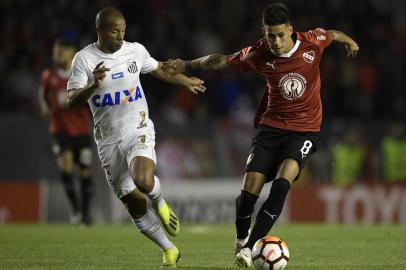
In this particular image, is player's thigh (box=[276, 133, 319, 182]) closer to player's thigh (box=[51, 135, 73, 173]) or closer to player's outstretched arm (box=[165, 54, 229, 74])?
player's outstretched arm (box=[165, 54, 229, 74])

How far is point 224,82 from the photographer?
1917 centimetres

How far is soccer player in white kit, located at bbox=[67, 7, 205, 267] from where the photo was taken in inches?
334

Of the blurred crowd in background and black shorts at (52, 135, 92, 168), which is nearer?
black shorts at (52, 135, 92, 168)

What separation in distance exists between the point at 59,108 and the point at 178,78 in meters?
5.87

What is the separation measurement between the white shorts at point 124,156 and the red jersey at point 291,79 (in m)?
1.08

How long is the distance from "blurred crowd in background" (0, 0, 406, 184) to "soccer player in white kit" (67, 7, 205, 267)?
8.99 metres

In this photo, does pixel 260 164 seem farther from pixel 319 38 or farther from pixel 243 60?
pixel 319 38

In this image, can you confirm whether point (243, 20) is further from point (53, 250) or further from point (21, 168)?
point (53, 250)

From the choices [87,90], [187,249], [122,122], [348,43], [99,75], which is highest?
[348,43]

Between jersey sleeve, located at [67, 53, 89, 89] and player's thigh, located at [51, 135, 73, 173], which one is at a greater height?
jersey sleeve, located at [67, 53, 89, 89]

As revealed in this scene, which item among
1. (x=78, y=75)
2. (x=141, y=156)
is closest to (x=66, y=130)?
(x=78, y=75)

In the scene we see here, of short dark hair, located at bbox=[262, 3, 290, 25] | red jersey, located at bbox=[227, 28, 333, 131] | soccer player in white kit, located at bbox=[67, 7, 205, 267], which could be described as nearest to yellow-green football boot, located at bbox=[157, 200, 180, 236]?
soccer player in white kit, located at bbox=[67, 7, 205, 267]

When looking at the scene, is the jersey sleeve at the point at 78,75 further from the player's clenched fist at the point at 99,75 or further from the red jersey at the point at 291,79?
the red jersey at the point at 291,79

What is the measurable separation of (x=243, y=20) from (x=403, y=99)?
151 inches
